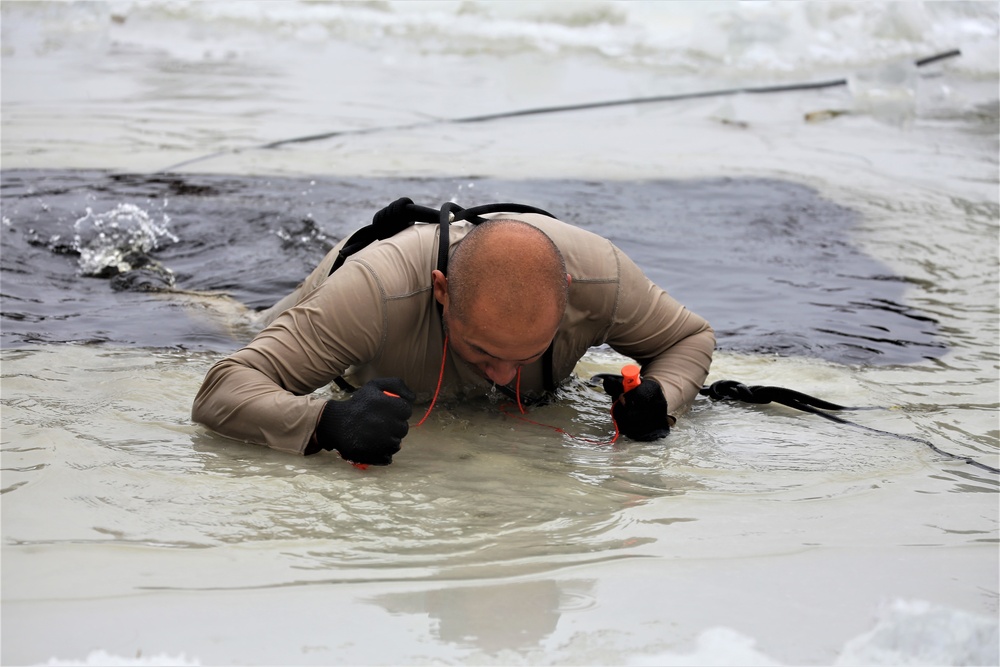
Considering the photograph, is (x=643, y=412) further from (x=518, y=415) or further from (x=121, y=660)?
(x=121, y=660)

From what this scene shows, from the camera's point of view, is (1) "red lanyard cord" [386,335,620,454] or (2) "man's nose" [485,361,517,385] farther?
(1) "red lanyard cord" [386,335,620,454]

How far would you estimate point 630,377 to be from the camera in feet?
10.4

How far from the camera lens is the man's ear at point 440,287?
2.92 m

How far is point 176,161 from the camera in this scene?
7.61 m

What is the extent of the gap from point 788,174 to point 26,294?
573cm

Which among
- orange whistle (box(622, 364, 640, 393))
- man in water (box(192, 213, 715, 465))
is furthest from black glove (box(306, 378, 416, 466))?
orange whistle (box(622, 364, 640, 393))

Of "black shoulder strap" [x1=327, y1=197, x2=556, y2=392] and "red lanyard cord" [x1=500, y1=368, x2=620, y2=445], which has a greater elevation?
"black shoulder strap" [x1=327, y1=197, x2=556, y2=392]

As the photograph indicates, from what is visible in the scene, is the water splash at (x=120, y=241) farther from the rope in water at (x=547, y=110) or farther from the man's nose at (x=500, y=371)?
the man's nose at (x=500, y=371)

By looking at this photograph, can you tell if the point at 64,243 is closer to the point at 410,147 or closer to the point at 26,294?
the point at 26,294

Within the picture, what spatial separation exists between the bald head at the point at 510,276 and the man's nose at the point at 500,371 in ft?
0.60

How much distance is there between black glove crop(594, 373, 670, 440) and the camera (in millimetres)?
3160

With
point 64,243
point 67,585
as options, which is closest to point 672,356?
point 67,585

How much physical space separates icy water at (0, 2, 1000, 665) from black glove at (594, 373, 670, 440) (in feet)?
0.23

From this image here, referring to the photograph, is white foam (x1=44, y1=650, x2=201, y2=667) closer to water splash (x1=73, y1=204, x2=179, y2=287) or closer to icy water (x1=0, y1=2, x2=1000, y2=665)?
icy water (x1=0, y1=2, x2=1000, y2=665)
